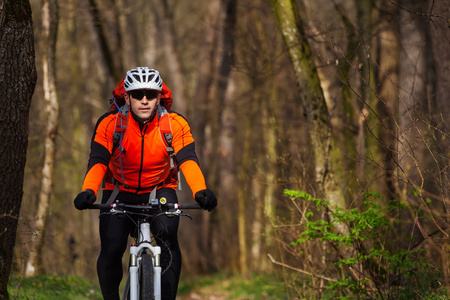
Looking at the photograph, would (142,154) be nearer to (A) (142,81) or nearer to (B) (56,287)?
(A) (142,81)

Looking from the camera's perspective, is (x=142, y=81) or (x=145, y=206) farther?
(x=142, y=81)

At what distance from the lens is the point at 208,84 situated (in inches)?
667

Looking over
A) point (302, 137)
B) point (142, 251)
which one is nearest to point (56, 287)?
point (142, 251)

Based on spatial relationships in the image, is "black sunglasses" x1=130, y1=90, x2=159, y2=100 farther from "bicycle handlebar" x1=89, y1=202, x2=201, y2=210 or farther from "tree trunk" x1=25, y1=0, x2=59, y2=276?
"tree trunk" x1=25, y1=0, x2=59, y2=276

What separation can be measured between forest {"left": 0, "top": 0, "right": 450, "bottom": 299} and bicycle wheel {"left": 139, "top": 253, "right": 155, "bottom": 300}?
4.55 feet

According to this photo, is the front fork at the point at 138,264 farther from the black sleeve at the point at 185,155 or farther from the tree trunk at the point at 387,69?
the tree trunk at the point at 387,69

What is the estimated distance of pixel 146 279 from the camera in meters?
4.77

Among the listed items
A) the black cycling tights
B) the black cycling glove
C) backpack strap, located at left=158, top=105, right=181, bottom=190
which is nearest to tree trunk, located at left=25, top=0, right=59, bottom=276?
backpack strap, located at left=158, top=105, right=181, bottom=190

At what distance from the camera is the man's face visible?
5512 mm

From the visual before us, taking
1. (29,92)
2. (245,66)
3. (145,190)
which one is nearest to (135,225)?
(145,190)

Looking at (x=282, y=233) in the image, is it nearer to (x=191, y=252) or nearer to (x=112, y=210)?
(x=112, y=210)

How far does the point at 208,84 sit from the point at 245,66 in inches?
277

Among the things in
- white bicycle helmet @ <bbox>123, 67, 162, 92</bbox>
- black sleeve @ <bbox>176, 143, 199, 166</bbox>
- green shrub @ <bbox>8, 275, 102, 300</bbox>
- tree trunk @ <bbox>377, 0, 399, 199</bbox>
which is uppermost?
tree trunk @ <bbox>377, 0, 399, 199</bbox>

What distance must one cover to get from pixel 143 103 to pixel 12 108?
1092mm
